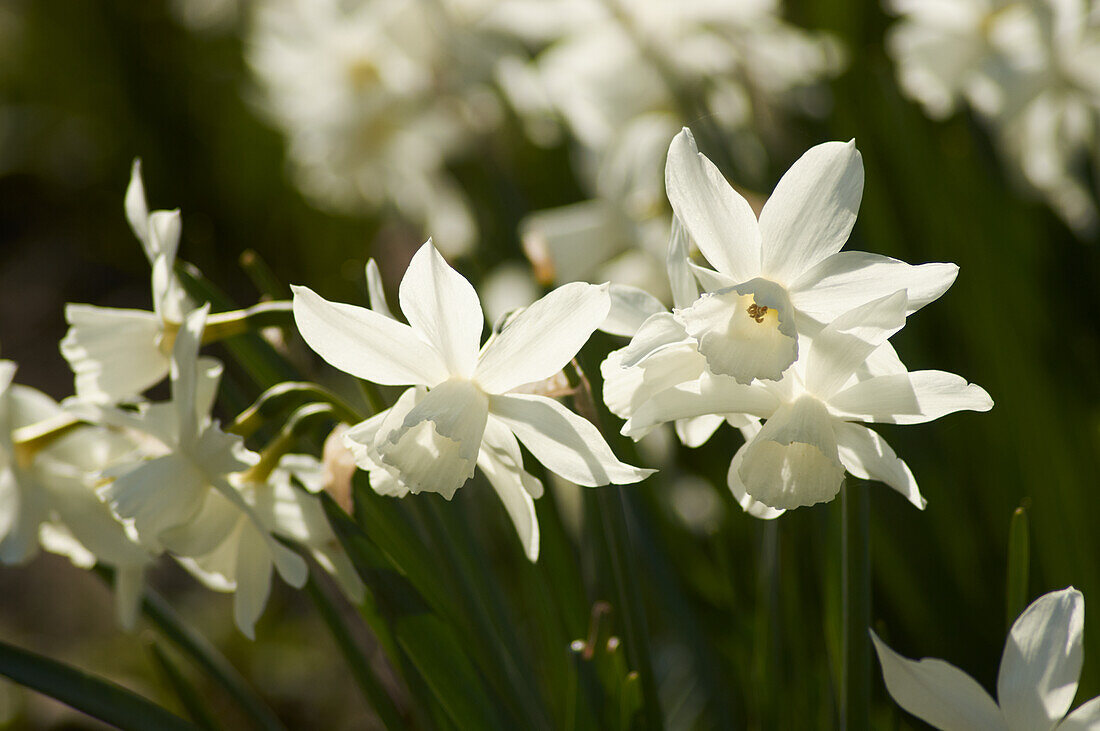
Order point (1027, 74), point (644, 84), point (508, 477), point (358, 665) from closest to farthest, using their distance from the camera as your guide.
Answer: point (508, 477) < point (358, 665) < point (1027, 74) < point (644, 84)

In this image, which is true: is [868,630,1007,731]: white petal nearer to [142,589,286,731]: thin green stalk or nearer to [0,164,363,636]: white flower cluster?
[0,164,363,636]: white flower cluster

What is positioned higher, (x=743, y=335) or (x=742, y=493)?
(x=743, y=335)

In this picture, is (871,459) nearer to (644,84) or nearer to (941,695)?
(941,695)

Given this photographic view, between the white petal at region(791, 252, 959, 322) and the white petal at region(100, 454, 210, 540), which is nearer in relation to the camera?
the white petal at region(791, 252, 959, 322)

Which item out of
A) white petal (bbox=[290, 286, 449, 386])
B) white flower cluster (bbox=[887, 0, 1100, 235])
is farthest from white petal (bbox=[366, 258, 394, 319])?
white flower cluster (bbox=[887, 0, 1100, 235])

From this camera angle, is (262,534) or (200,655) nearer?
(262,534)

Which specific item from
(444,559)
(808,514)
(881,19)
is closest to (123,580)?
(444,559)

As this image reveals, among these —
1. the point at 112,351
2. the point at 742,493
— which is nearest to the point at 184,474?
the point at 112,351

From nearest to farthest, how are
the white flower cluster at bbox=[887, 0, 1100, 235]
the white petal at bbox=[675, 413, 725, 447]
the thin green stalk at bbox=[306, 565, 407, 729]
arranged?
the white petal at bbox=[675, 413, 725, 447] → the thin green stalk at bbox=[306, 565, 407, 729] → the white flower cluster at bbox=[887, 0, 1100, 235]
